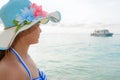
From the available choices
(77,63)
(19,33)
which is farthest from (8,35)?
(77,63)

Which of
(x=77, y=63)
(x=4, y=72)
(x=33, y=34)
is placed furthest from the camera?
(x=77, y=63)

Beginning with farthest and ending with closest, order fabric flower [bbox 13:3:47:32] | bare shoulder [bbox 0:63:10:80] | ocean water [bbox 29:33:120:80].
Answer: ocean water [bbox 29:33:120:80] → fabric flower [bbox 13:3:47:32] → bare shoulder [bbox 0:63:10:80]

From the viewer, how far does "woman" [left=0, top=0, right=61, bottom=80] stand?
1.34m

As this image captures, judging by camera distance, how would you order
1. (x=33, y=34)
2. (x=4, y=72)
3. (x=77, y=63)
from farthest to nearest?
(x=77, y=63), (x=33, y=34), (x=4, y=72)

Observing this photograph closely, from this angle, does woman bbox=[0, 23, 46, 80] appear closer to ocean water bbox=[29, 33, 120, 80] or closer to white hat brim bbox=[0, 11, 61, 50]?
white hat brim bbox=[0, 11, 61, 50]

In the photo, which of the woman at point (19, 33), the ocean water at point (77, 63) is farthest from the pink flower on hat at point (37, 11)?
the ocean water at point (77, 63)

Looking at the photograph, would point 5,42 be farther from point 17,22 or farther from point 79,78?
point 79,78

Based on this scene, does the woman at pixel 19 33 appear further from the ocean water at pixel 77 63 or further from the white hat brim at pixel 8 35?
the ocean water at pixel 77 63

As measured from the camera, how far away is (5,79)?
129 cm

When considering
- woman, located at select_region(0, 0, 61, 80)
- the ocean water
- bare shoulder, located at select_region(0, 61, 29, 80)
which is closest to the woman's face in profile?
woman, located at select_region(0, 0, 61, 80)

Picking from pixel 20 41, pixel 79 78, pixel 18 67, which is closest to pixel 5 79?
pixel 18 67

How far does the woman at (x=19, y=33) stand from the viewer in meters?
1.34

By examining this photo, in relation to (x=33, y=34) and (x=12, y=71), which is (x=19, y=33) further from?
(x=12, y=71)

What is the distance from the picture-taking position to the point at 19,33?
138 centimetres
